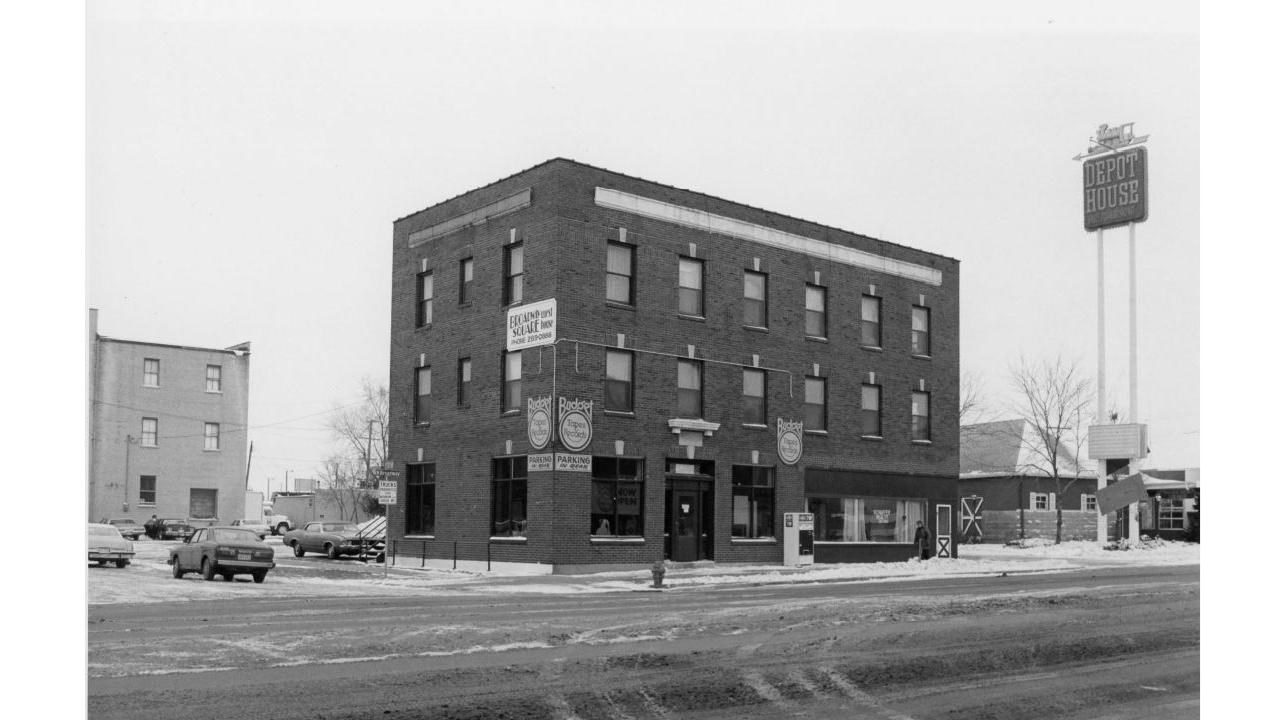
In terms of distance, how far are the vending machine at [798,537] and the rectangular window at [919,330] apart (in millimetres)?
8290

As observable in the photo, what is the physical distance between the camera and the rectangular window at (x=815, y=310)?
26688 mm

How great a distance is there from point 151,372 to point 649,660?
576 cm

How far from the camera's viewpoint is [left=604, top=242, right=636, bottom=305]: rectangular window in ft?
96.7

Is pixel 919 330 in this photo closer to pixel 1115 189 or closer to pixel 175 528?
pixel 1115 189

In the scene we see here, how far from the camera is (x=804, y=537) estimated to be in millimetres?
31906

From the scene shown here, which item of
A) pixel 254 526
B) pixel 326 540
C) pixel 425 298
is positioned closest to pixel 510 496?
pixel 425 298

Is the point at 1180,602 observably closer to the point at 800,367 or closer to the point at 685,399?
the point at 800,367

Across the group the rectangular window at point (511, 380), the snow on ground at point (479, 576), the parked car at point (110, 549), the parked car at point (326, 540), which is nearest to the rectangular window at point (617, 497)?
the snow on ground at point (479, 576)

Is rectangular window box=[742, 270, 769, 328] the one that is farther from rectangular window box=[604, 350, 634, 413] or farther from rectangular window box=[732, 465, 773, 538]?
rectangular window box=[732, 465, 773, 538]

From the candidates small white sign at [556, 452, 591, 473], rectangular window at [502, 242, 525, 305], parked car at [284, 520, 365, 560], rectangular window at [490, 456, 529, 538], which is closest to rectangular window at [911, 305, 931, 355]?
small white sign at [556, 452, 591, 473]

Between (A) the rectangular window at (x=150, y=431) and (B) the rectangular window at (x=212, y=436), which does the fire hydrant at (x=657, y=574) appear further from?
(A) the rectangular window at (x=150, y=431)

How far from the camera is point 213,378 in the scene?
470 inches

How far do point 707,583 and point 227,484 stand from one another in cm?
1330

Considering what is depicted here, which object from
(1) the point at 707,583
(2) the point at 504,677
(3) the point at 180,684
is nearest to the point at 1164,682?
(2) the point at 504,677
